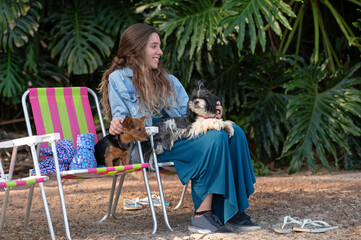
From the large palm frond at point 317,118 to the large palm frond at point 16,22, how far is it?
10.4ft

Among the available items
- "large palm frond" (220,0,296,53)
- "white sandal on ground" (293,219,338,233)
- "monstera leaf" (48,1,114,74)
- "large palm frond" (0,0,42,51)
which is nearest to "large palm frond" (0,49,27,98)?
"large palm frond" (0,0,42,51)

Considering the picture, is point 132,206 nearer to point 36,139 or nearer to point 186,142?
point 186,142

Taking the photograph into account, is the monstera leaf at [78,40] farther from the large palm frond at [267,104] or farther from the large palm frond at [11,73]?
the large palm frond at [267,104]

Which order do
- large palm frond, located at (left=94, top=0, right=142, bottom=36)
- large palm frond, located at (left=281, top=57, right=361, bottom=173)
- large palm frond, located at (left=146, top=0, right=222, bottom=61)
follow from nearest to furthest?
1. large palm frond, located at (left=281, top=57, right=361, bottom=173)
2. large palm frond, located at (left=146, top=0, right=222, bottom=61)
3. large palm frond, located at (left=94, top=0, right=142, bottom=36)

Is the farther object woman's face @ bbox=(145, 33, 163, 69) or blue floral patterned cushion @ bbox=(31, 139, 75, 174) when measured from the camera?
woman's face @ bbox=(145, 33, 163, 69)

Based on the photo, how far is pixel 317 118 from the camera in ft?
15.9

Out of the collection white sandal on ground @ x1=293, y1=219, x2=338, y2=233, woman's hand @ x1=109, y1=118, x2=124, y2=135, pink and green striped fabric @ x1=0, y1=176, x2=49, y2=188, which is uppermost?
woman's hand @ x1=109, y1=118, x2=124, y2=135

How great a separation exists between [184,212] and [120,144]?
0.83 meters

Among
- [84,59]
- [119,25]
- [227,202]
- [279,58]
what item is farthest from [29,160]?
[227,202]

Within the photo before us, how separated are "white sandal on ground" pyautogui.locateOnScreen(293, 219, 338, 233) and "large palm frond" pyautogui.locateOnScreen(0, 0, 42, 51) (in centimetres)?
418

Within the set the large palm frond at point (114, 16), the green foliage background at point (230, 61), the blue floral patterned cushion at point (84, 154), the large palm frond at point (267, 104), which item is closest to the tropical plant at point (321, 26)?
the green foliage background at point (230, 61)

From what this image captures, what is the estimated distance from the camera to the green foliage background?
4840mm

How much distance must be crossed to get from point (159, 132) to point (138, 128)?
192 millimetres

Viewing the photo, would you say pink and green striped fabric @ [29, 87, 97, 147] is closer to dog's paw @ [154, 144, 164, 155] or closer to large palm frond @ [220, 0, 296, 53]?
dog's paw @ [154, 144, 164, 155]
